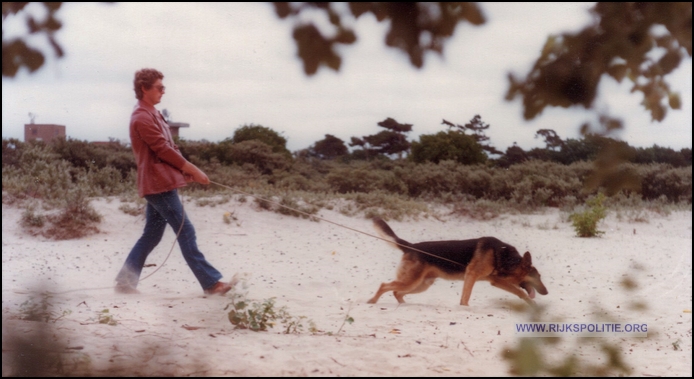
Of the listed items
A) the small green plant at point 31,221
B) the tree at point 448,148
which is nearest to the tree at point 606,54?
the small green plant at point 31,221

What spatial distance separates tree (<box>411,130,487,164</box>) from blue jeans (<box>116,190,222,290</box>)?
15.8ft

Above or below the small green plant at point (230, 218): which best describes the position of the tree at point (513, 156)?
above

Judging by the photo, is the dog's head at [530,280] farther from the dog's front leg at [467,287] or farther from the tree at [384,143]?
the tree at [384,143]

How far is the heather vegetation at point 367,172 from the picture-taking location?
8.33m

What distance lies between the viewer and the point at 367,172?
29.7ft

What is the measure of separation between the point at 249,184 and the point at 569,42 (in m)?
6.62

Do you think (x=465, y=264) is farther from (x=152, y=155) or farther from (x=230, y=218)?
(x=230, y=218)

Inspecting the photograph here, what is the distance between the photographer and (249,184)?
8570 mm

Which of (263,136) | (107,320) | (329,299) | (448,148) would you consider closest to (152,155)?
(107,320)

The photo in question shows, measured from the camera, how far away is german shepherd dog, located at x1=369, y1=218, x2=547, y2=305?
4.85 meters

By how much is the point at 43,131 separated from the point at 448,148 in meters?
5.22

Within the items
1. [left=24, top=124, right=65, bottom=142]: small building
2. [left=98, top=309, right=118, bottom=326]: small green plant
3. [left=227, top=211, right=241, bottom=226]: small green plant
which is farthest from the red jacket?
[left=24, top=124, right=65, bottom=142]: small building

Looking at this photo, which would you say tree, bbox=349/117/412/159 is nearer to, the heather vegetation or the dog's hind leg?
the heather vegetation

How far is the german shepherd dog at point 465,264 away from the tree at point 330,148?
13.5 ft
